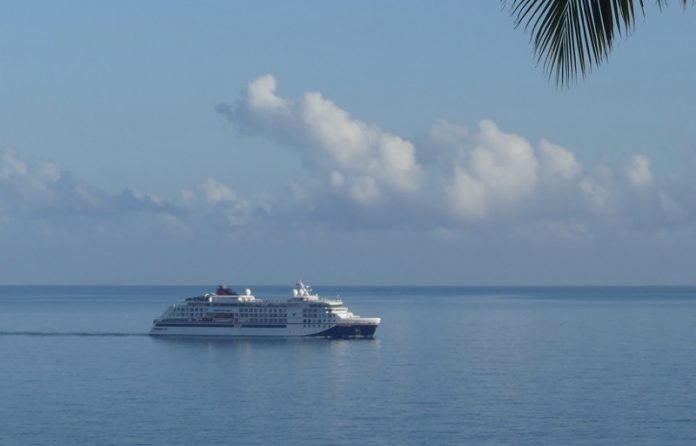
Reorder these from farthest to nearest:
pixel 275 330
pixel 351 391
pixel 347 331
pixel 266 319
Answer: pixel 266 319 < pixel 275 330 < pixel 347 331 < pixel 351 391

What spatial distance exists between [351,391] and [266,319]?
38.1 meters

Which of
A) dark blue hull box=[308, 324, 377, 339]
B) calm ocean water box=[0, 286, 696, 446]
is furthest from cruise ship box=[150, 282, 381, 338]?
calm ocean water box=[0, 286, 696, 446]

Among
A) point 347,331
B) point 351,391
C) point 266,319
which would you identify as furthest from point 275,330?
point 351,391

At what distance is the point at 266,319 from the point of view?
9719 cm

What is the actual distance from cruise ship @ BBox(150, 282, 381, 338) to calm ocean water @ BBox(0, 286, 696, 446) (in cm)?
194

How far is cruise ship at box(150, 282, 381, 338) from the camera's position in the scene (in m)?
96.2

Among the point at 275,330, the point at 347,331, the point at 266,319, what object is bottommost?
the point at 347,331

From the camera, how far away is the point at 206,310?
98375 mm

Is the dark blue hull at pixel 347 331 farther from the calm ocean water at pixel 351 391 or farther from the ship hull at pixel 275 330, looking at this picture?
the calm ocean water at pixel 351 391

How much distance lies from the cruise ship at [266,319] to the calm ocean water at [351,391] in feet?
6.35

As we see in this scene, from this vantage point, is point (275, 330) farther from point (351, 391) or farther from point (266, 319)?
point (351, 391)

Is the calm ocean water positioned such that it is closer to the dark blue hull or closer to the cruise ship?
the dark blue hull

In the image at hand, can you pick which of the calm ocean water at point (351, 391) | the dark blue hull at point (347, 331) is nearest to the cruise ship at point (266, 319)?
the dark blue hull at point (347, 331)

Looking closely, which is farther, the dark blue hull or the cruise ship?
the cruise ship
